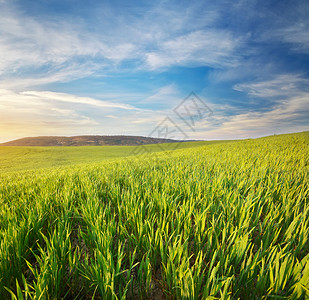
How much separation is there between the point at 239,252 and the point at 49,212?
2356mm

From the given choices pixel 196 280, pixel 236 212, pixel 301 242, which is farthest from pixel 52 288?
pixel 301 242

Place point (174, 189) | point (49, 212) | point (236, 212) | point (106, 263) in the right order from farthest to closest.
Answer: point (174, 189), point (49, 212), point (236, 212), point (106, 263)

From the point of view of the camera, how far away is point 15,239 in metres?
1.45

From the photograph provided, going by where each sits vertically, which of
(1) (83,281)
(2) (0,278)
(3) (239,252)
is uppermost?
(3) (239,252)

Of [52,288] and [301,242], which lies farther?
[301,242]

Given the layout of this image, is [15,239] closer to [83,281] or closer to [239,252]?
[83,281]

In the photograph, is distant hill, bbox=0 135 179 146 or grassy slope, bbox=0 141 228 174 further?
distant hill, bbox=0 135 179 146

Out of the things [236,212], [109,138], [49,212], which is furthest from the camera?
[109,138]

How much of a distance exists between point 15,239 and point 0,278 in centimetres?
29

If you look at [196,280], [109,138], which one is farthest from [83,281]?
[109,138]

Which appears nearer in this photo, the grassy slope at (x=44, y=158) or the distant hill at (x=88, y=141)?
the grassy slope at (x=44, y=158)

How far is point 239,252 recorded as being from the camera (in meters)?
1.23

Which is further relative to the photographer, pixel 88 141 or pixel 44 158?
pixel 88 141

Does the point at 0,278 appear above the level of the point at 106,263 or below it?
below
